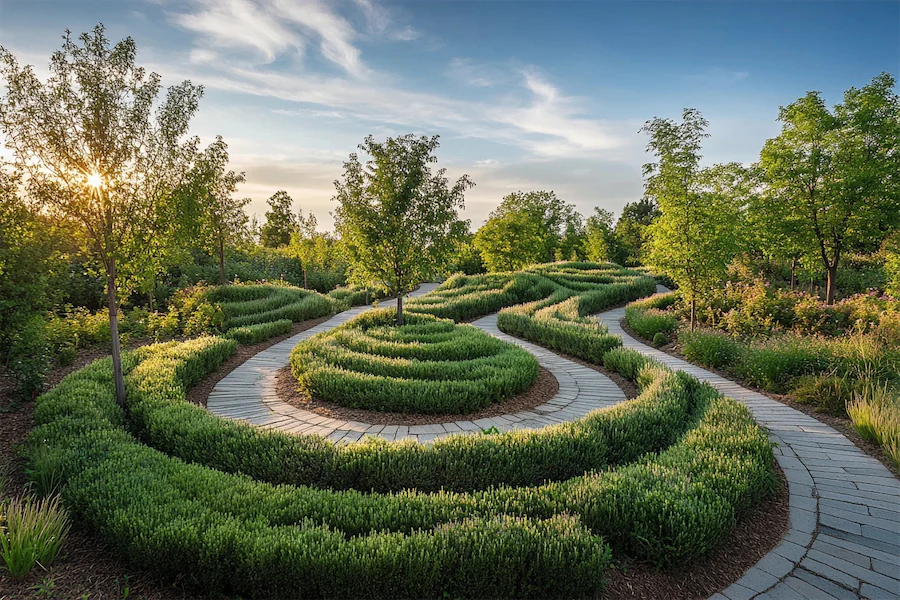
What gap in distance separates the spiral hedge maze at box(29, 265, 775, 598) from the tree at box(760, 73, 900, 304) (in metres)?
12.8

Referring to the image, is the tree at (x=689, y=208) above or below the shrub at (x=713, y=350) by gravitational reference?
above

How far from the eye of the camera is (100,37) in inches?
210

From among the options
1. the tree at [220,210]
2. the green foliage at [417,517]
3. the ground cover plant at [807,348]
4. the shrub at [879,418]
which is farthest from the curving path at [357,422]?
the tree at [220,210]

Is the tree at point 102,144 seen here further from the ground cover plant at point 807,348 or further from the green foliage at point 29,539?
the ground cover plant at point 807,348

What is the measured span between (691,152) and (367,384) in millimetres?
9023

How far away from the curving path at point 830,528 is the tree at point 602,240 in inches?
1476

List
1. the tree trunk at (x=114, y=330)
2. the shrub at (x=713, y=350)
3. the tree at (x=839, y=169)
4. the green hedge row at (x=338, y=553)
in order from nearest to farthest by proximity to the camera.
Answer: the green hedge row at (x=338, y=553)
the tree trunk at (x=114, y=330)
the shrub at (x=713, y=350)
the tree at (x=839, y=169)

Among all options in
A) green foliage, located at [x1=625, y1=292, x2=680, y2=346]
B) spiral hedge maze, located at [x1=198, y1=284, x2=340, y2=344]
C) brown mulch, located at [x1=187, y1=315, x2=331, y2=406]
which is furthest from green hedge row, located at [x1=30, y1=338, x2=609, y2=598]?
green foliage, located at [x1=625, y1=292, x2=680, y2=346]

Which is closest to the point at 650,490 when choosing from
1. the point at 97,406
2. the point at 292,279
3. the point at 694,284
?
the point at 97,406

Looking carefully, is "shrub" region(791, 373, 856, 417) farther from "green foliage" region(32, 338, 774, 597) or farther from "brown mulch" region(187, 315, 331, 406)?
"brown mulch" region(187, 315, 331, 406)

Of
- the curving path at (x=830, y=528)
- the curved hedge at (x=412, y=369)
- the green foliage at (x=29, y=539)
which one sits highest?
the curved hedge at (x=412, y=369)

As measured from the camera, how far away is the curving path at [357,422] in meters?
5.51

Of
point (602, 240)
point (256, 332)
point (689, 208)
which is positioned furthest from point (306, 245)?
point (602, 240)

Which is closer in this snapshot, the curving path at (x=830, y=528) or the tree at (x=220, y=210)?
the curving path at (x=830, y=528)
